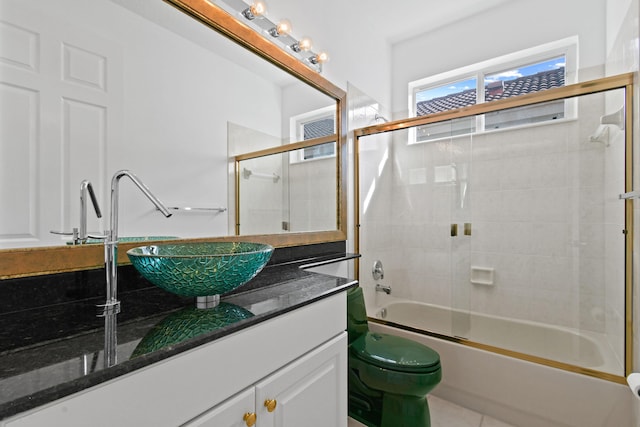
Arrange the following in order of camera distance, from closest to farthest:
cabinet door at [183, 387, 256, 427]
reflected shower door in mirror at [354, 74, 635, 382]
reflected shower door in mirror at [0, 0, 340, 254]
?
cabinet door at [183, 387, 256, 427]
reflected shower door in mirror at [0, 0, 340, 254]
reflected shower door in mirror at [354, 74, 635, 382]

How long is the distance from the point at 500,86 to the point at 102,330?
289cm

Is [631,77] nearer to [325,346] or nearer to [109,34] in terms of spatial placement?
[325,346]

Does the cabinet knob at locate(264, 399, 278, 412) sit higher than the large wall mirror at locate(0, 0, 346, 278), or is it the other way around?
the large wall mirror at locate(0, 0, 346, 278)

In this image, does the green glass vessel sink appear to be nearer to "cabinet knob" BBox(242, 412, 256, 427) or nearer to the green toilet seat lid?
"cabinet knob" BBox(242, 412, 256, 427)

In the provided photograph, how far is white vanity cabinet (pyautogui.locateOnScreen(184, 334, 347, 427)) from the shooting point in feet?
2.36

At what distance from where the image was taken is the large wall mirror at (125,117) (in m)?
0.79

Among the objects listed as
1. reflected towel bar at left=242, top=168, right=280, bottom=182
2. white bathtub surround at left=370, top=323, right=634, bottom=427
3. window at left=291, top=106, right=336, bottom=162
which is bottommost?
white bathtub surround at left=370, top=323, right=634, bottom=427

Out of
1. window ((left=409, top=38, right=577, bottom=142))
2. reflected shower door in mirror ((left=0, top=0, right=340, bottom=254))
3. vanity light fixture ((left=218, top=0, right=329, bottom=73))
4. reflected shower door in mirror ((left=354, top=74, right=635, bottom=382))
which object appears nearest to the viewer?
reflected shower door in mirror ((left=0, top=0, right=340, bottom=254))

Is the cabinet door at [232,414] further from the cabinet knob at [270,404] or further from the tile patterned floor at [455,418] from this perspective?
the tile patterned floor at [455,418]

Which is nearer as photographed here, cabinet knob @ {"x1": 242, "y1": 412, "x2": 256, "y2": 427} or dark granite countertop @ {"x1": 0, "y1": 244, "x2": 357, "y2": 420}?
dark granite countertop @ {"x1": 0, "y1": 244, "x2": 357, "y2": 420}

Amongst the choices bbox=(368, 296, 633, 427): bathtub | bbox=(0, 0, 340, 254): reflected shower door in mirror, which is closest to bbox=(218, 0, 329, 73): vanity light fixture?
bbox=(0, 0, 340, 254): reflected shower door in mirror

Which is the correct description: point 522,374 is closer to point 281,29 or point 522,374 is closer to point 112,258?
point 112,258

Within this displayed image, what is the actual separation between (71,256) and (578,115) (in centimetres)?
274

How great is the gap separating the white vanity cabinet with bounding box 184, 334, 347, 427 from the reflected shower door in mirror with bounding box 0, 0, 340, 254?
24.1 inches
